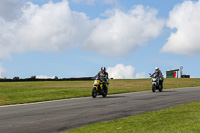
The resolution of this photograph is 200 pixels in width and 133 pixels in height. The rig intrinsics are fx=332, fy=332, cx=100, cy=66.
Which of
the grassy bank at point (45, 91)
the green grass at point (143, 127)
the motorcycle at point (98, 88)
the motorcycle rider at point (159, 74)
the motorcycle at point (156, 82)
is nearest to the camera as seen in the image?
the green grass at point (143, 127)

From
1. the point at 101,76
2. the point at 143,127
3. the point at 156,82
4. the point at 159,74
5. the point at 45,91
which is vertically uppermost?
the point at 159,74

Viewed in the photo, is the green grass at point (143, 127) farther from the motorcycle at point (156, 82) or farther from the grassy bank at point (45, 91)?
the motorcycle at point (156, 82)

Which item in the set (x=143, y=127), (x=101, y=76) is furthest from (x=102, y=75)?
(x=143, y=127)

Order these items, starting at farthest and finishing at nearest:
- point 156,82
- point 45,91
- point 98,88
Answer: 1. point 45,91
2. point 156,82
3. point 98,88

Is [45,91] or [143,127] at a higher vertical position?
[45,91]

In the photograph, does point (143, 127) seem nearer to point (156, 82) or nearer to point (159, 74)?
point (156, 82)

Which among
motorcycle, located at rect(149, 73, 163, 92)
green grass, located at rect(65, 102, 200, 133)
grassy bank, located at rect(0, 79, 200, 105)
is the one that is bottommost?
green grass, located at rect(65, 102, 200, 133)

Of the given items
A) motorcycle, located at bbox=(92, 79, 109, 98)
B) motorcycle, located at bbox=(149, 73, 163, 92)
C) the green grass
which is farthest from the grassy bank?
the green grass

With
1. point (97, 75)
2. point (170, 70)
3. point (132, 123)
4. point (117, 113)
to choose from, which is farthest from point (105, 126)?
point (170, 70)

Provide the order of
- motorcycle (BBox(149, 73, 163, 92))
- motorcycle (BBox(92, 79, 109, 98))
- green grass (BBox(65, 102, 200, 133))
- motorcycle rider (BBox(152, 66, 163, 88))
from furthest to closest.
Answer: motorcycle rider (BBox(152, 66, 163, 88)) → motorcycle (BBox(149, 73, 163, 92)) → motorcycle (BBox(92, 79, 109, 98)) → green grass (BBox(65, 102, 200, 133))

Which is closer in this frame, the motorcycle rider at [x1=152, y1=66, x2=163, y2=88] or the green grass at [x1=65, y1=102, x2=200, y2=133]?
the green grass at [x1=65, y1=102, x2=200, y2=133]

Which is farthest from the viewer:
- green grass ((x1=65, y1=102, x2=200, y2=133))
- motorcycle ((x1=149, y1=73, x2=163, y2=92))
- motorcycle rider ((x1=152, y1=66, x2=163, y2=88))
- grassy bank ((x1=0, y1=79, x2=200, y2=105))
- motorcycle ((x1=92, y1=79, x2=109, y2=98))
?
motorcycle rider ((x1=152, y1=66, x2=163, y2=88))

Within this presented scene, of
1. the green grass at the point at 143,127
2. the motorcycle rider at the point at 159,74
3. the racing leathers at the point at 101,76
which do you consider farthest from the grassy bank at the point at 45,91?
the green grass at the point at 143,127

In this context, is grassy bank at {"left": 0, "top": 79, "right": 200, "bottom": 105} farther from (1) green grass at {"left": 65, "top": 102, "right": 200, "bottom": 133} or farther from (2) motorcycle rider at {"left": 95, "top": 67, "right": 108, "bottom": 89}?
(1) green grass at {"left": 65, "top": 102, "right": 200, "bottom": 133}
